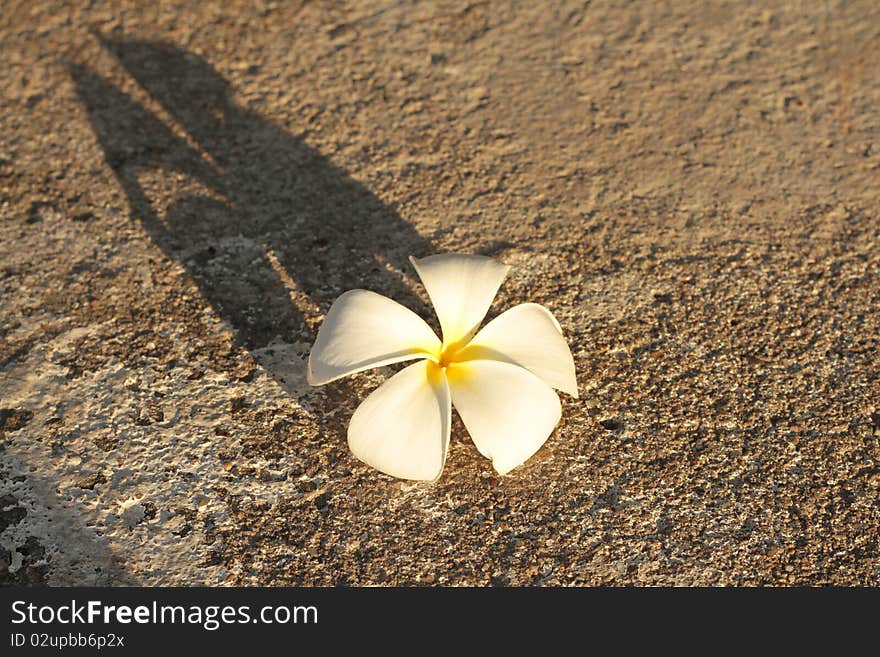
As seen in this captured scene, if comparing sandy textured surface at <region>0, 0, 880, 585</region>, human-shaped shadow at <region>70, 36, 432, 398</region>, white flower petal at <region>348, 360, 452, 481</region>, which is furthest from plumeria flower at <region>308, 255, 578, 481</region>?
human-shaped shadow at <region>70, 36, 432, 398</region>

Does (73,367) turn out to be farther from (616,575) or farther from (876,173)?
(876,173)

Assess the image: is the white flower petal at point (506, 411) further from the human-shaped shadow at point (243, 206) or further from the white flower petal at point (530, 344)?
the human-shaped shadow at point (243, 206)

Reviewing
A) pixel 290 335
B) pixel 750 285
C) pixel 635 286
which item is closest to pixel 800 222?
pixel 750 285

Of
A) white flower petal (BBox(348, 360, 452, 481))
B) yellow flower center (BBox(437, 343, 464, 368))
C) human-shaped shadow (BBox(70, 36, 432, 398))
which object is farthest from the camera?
human-shaped shadow (BBox(70, 36, 432, 398))

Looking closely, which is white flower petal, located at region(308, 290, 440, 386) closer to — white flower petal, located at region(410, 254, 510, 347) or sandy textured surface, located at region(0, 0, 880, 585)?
white flower petal, located at region(410, 254, 510, 347)

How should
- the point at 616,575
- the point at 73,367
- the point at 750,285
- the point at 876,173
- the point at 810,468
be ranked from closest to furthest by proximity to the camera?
the point at 616,575 < the point at 810,468 < the point at 73,367 < the point at 750,285 < the point at 876,173
